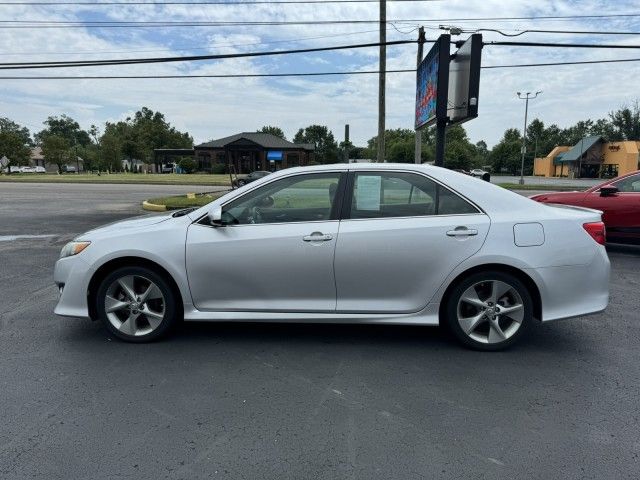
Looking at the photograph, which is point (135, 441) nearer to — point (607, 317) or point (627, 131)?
point (607, 317)

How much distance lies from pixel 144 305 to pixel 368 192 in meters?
2.21

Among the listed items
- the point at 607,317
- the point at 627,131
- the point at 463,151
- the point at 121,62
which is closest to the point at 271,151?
the point at 463,151

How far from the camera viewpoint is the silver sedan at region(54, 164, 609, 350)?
12.7ft

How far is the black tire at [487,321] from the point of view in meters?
3.91

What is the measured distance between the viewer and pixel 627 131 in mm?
75688

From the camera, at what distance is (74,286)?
411cm

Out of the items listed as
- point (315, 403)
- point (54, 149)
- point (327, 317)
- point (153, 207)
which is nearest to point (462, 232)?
point (327, 317)

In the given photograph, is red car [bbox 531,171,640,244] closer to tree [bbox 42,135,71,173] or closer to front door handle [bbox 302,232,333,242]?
front door handle [bbox 302,232,333,242]

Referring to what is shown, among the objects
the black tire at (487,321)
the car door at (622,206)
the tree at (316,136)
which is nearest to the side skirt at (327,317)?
the black tire at (487,321)

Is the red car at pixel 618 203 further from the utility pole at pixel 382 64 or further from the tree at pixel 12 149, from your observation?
the tree at pixel 12 149

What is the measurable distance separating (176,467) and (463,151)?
3567 inches

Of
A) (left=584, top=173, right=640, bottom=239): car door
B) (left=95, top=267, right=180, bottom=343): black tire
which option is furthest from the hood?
(left=584, top=173, right=640, bottom=239): car door

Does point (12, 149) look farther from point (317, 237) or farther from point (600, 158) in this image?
point (600, 158)

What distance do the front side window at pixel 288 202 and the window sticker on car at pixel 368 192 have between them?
21 centimetres
